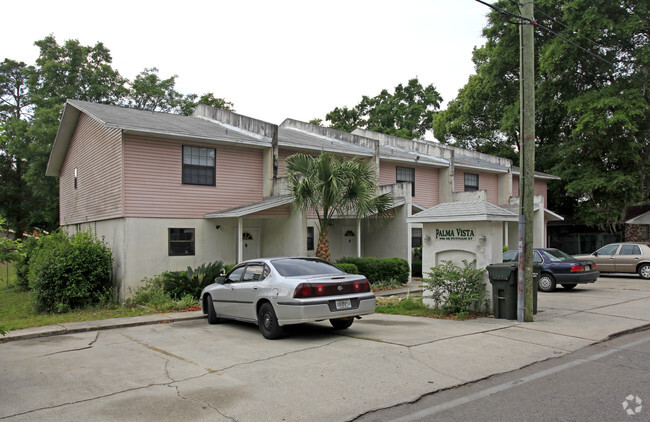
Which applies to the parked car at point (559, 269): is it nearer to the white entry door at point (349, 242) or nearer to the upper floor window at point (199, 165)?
the white entry door at point (349, 242)

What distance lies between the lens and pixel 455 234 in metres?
11.7

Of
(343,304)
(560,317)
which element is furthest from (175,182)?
(560,317)

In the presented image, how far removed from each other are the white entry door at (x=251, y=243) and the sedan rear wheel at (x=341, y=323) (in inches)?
368

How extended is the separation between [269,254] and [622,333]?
39.9ft

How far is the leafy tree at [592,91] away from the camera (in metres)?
26.1

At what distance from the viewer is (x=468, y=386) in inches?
235

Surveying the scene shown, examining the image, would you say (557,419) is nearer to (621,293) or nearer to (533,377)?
(533,377)

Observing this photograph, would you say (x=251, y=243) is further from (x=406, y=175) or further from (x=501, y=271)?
(x=501, y=271)

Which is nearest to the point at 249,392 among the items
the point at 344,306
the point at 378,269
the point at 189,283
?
the point at 344,306

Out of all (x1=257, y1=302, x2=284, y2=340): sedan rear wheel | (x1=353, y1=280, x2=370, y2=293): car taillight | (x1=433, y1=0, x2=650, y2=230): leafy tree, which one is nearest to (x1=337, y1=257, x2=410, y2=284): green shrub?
(x1=353, y1=280, x2=370, y2=293): car taillight

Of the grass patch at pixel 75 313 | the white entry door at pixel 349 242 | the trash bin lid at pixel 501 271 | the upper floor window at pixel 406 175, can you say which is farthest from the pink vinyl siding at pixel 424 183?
the trash bin lid at pixel 501 271

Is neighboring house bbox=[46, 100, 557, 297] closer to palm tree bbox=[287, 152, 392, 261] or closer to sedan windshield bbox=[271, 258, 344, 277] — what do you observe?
palm tree bbox=[287, 152, 392, 261]

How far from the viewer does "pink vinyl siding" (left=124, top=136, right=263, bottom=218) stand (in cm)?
1584

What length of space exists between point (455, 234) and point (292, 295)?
16.5 feet
